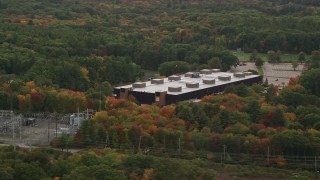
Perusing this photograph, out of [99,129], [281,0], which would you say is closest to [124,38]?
[99,129]

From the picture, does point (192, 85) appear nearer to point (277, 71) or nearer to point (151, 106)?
point (151, 106)

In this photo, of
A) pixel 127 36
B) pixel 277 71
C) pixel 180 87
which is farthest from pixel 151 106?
pixel 127 36

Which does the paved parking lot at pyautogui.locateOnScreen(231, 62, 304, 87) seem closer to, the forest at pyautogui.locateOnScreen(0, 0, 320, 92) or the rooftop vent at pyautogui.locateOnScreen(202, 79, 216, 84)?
the forest at pyautogui.locateOnScreen(0, 0, 320, 92)

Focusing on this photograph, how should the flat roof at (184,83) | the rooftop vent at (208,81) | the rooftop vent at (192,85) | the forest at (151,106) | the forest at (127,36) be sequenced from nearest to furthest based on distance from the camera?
the forest at (151,106), the flat roof at (184,83), the rooftop vent at (192,85), the rooftop vent at (208,81), the forest at (127,36)

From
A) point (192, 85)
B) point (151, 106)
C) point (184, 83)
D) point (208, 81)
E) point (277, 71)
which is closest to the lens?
point (151, 106)

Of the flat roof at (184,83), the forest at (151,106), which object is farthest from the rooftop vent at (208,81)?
the forest at (151,106)

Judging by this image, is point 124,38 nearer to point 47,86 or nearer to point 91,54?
point 91,54

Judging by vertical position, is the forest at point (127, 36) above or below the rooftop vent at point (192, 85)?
above

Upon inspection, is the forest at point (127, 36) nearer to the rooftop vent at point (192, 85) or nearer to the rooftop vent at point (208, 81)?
the rooftop vent at point (192, 85)
